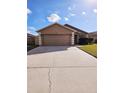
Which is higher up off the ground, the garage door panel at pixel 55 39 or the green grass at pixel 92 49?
the garage door panel at pixel 55 39

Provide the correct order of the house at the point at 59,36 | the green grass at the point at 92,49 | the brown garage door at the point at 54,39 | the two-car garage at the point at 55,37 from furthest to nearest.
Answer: the brown garage door at the point at 54,39, the two-car garage at the point at 55,37, the house at the point at 59,36, the green grass at the point at 92,49

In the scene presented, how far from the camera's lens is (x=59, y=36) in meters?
5.82

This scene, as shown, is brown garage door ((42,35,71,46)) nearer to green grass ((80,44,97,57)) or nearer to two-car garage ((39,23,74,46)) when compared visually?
two-car garage ((39,23,74,46))

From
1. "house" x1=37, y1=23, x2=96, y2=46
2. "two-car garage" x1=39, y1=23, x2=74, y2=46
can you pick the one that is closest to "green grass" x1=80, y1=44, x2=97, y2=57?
"house" x1=37, y1=23, x2=96, y2=46

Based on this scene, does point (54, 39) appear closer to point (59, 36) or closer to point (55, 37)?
point (55, 37)

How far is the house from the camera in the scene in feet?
17.2

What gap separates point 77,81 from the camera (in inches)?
118

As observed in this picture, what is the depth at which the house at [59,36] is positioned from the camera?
5246 millimetres

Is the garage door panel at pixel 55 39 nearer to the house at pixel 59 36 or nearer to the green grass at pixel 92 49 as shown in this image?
the house at pixel 59 36

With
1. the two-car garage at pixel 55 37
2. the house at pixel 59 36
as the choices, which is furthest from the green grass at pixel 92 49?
the two-car garage at pixel 55 37

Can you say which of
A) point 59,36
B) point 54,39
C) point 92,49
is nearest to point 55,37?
point 54,39
